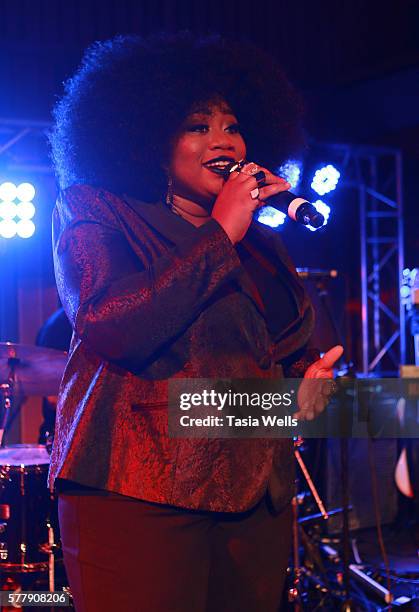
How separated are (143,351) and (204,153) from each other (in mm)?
517

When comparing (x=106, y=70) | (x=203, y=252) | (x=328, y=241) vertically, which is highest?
(x=328, y=241)

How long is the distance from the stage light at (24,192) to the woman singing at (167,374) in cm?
580

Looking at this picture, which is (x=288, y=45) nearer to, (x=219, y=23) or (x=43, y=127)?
(x=219, y=23)

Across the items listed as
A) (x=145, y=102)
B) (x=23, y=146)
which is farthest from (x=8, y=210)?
(x=145, y=102)

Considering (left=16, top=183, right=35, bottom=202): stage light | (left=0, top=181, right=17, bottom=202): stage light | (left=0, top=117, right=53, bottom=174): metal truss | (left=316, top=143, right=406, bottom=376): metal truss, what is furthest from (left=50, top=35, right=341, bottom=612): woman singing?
(left=316, top=143, right=406, bottom=376): metal truss

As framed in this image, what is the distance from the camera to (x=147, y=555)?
1.30m

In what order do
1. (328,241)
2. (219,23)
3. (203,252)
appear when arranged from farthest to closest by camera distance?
(328,241)
(219,23)
(203,252)

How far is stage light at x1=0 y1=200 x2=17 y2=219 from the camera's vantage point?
23.2 ft

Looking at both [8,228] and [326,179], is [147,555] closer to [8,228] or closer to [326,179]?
[326,179]

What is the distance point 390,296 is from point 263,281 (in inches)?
314

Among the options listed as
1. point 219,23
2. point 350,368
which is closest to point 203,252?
point 350,368

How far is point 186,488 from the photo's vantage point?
131 cm

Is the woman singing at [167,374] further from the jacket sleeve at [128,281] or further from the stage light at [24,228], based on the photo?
the stage light at [24,228]

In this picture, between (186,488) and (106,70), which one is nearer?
(186,488)
